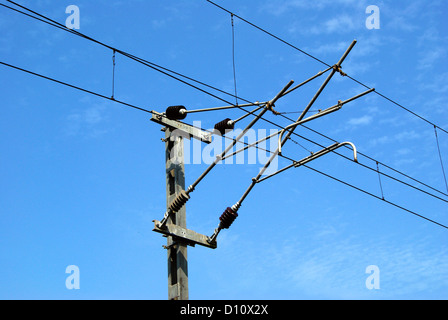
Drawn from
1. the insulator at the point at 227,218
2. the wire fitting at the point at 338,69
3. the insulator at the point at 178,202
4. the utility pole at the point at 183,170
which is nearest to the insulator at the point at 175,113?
the utility pole at the point at 183,170

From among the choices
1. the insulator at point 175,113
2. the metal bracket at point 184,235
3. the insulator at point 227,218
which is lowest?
the metal bracket at point 184,235

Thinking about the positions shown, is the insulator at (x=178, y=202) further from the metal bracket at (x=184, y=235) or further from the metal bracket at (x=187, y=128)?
the metal bracket at (x=187, y=128)

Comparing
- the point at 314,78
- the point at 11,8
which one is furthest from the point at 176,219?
the point at 11,8

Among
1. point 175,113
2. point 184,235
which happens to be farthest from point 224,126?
point 184,235

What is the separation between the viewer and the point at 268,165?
14.7 m

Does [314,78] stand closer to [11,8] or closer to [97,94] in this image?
[97,94]

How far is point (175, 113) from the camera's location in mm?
15352

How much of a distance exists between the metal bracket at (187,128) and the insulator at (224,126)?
1.16m

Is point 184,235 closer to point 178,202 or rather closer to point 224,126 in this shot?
point 178,202

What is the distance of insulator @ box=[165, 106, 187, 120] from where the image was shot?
15281mm

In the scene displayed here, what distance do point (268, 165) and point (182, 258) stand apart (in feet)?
8.09

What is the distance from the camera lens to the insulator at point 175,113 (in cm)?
1528

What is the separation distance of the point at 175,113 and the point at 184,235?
2400mm
